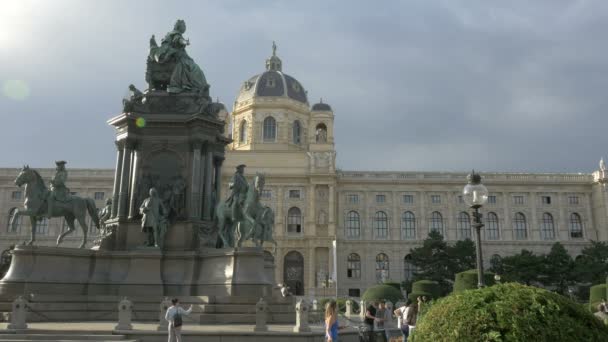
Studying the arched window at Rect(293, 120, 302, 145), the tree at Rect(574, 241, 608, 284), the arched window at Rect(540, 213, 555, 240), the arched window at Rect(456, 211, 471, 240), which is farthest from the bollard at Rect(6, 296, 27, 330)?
the arched window at Rect(540, 213, 555, 240)

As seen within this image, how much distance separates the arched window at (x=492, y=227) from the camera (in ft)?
229

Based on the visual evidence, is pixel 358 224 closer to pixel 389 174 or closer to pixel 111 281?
pixel 389 174

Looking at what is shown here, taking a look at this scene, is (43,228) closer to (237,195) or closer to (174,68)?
(174,68)

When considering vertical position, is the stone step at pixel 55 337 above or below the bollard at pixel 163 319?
below

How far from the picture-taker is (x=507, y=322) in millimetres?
5066

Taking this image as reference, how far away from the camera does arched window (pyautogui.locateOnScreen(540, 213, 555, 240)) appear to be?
70062 mm

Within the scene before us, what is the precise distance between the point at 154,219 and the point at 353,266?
55.1 m

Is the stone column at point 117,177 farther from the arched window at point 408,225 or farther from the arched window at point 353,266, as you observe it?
the arched window at point 408,225

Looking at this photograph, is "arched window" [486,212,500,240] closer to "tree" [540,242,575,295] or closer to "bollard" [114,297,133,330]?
"tree" [540,242,575,295]

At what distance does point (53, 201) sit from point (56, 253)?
178cm

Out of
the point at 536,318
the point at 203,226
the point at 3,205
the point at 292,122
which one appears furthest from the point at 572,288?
the point at 3,205

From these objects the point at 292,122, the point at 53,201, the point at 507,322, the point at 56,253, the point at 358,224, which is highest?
the point at 292,122

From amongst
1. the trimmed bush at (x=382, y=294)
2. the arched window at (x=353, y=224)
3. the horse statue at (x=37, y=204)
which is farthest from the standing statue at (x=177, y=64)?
the arched window at (x=353, y=224)

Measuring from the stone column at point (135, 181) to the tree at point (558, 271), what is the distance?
174 feet
